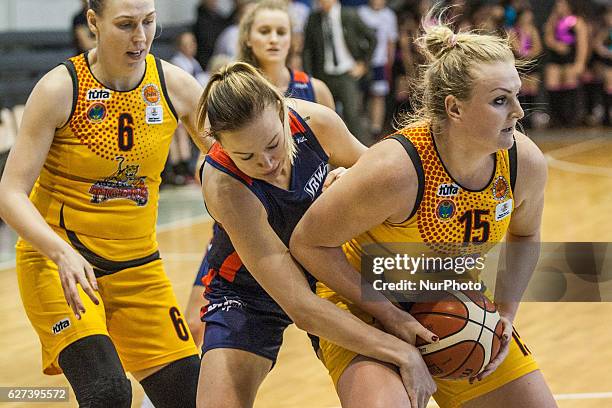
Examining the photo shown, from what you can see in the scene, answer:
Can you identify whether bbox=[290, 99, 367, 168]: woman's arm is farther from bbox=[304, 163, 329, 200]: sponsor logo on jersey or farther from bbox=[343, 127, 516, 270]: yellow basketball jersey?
A: bbox=[343, 127, 516, 270]: yellow basketball jersey

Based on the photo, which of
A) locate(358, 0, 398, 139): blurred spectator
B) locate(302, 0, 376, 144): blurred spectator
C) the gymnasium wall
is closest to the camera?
locate(302, 0, 376, 144): blurred spectator

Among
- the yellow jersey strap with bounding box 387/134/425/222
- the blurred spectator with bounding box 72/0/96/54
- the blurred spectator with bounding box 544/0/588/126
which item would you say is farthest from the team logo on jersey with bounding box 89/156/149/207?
the blurred spectator with bounding box 544/0/588/126

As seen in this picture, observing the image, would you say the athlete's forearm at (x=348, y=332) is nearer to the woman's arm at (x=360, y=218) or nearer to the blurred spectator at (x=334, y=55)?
the woman's arm at (x=360, y=218)

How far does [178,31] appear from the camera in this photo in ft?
40.0

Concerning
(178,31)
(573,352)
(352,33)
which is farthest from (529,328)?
(178,31)

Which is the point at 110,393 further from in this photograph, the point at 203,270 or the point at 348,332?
the point at 203,270

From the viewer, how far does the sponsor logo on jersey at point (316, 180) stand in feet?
10.3

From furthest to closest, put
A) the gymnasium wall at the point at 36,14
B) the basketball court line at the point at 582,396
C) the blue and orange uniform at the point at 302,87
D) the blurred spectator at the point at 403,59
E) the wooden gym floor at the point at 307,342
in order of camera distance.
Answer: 1. the blurred spectator at the point at 403,59
2. the gymnasium wall at the point at 36,14
3. the blue and orange uniform at the point at 302,87
4. the wooden gym floor at the point at 307,342
5. the basketball court line at the point at 582,396

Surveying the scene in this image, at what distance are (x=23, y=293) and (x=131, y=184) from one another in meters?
0.52

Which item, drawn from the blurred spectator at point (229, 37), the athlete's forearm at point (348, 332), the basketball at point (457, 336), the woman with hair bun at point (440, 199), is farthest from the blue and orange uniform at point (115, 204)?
the blurred spectator at point (229, 37)

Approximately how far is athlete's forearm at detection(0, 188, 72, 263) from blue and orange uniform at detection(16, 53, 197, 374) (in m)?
0.25

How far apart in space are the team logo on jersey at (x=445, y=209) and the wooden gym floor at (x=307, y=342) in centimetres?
182

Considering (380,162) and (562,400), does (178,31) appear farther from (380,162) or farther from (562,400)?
(380,162)

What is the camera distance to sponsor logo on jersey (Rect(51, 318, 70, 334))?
328 cm
